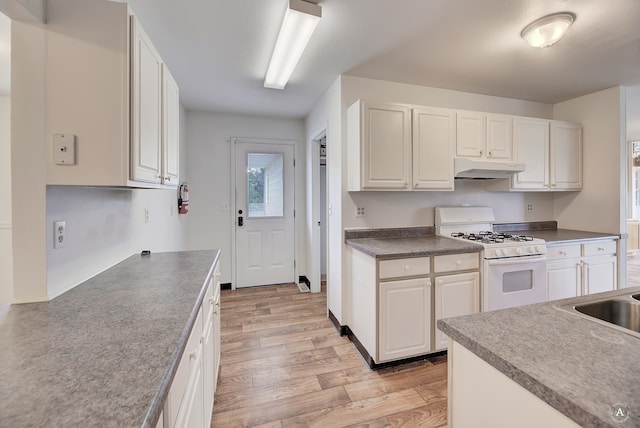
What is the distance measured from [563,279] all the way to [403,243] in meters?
1.59

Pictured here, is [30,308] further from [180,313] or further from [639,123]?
[639,123]

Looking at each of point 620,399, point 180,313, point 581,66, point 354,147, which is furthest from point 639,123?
point 180,313

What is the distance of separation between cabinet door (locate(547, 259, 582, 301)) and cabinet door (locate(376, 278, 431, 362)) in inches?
52.8

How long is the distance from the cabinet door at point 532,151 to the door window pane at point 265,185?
281cm

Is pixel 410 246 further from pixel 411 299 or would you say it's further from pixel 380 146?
pixel 380 146

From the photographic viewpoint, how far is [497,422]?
2.35 ft

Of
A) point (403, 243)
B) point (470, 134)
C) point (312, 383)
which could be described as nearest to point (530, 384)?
point (312, 383)

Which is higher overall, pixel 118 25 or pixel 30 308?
pixel 118 25

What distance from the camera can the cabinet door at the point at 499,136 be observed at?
270 centimetres

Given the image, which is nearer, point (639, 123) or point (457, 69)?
point (457, 69)

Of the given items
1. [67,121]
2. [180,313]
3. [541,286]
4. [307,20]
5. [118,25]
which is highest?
[307,20]

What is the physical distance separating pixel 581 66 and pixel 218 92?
137 inches

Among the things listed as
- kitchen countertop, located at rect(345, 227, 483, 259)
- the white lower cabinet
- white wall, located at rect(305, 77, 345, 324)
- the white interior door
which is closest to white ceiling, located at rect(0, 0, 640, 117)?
white wall, located at rect(305, 77, 345, 324)

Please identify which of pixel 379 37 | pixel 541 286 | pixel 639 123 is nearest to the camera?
pixel 379 37
